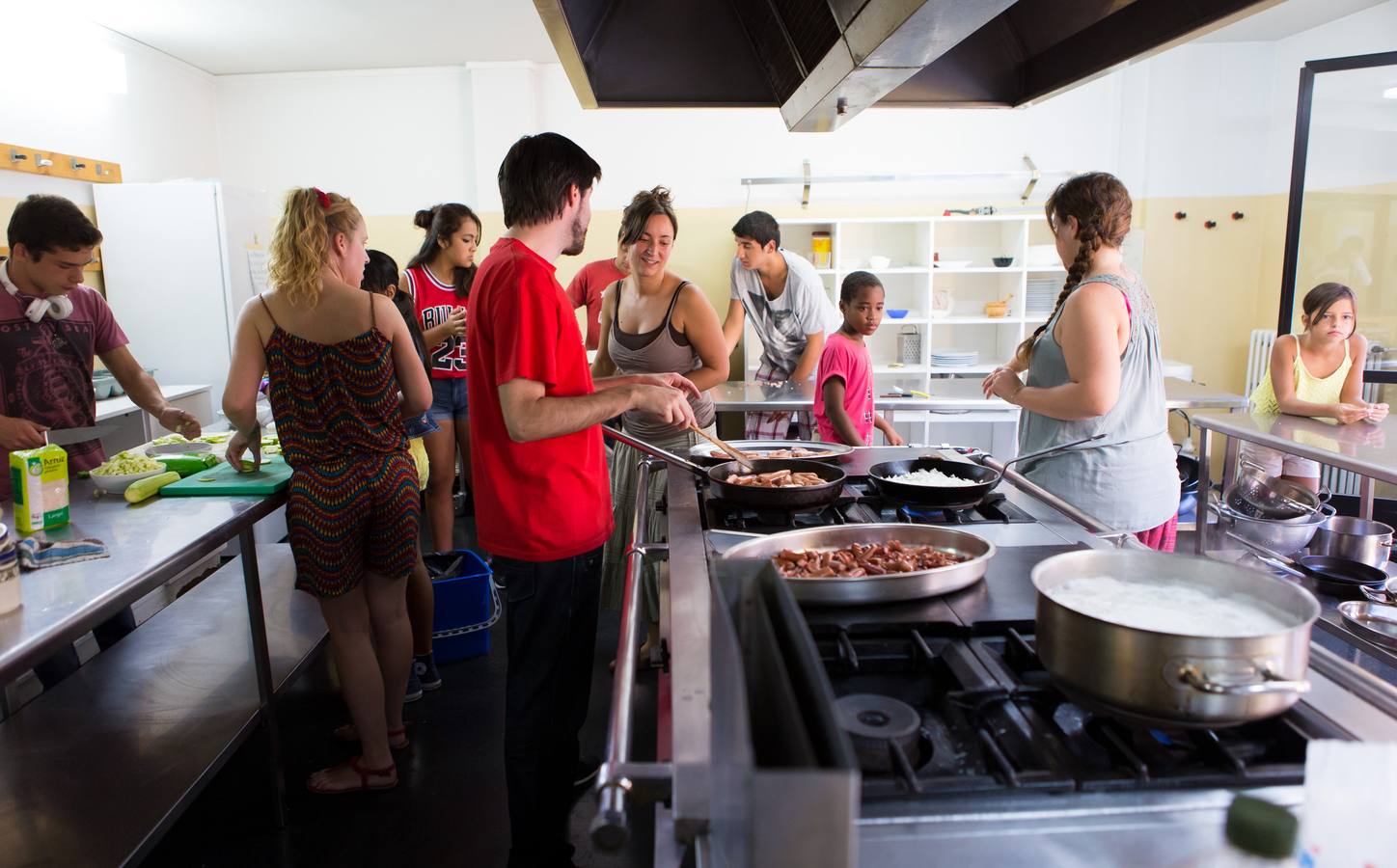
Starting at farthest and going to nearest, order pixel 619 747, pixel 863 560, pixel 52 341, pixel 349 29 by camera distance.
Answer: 1. pixel 349 29
2. pixel 52 341
3. pixel 863 560
4. pixel 619 747

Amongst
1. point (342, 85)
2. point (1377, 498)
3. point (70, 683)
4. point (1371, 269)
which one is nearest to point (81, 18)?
point (342, 85)

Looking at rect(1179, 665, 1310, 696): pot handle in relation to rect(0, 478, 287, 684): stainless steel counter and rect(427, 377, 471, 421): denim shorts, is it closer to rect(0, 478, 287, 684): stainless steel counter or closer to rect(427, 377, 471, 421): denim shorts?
rect(0, 478, 287, 684): stainless steel counter

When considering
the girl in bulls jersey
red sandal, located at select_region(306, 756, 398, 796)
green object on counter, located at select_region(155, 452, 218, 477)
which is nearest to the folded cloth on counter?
green object on counter, located at select_region(155, 452, 218, 477)

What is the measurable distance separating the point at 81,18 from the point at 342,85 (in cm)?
161

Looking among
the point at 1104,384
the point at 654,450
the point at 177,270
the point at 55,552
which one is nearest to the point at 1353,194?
the point at 1104,384

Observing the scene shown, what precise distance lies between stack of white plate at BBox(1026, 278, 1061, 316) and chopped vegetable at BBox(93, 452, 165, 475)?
535cm

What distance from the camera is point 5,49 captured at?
4.19m

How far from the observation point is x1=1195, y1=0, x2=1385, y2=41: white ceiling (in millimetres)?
4961

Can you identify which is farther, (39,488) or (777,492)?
(39,488)

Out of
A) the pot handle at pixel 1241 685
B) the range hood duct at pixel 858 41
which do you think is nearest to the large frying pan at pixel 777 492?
the range hood duct at pixel 858 41

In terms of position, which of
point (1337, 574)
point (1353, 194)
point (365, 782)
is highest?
point (1353, 194)

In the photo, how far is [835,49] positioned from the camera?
164 centimetres

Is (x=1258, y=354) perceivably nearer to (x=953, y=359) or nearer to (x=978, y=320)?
(x=978, y=320)

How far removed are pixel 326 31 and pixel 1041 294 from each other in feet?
15.9
